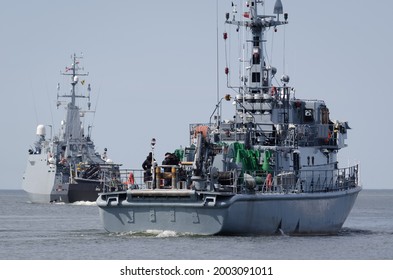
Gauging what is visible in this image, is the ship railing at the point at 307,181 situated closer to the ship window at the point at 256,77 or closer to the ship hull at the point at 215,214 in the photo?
the ship hull at the point at 215,214

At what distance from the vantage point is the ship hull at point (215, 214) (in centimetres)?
4247

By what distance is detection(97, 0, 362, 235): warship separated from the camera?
42.9 meters

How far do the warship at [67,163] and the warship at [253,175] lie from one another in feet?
183

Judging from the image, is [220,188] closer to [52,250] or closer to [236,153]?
[236,153]

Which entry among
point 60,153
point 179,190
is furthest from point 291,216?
point 60,153

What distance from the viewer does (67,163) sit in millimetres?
114750

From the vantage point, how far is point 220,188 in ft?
143

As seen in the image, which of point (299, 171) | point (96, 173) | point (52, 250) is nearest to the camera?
point (52, 250)

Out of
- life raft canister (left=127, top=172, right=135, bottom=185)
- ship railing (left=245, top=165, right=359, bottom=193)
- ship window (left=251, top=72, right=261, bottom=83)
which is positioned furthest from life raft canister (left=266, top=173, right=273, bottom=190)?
ship window (left=251, top=72, right=261, bottom=83)

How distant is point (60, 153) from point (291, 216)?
73.9 m

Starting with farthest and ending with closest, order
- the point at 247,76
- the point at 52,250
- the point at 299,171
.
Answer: the point at 247,76 → the point at 299,171 → the point at 52,250

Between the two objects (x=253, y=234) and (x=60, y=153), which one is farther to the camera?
(x=60, y=153)

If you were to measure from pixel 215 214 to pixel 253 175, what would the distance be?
3942mm

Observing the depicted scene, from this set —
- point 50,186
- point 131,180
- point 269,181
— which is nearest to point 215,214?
point 269,181
